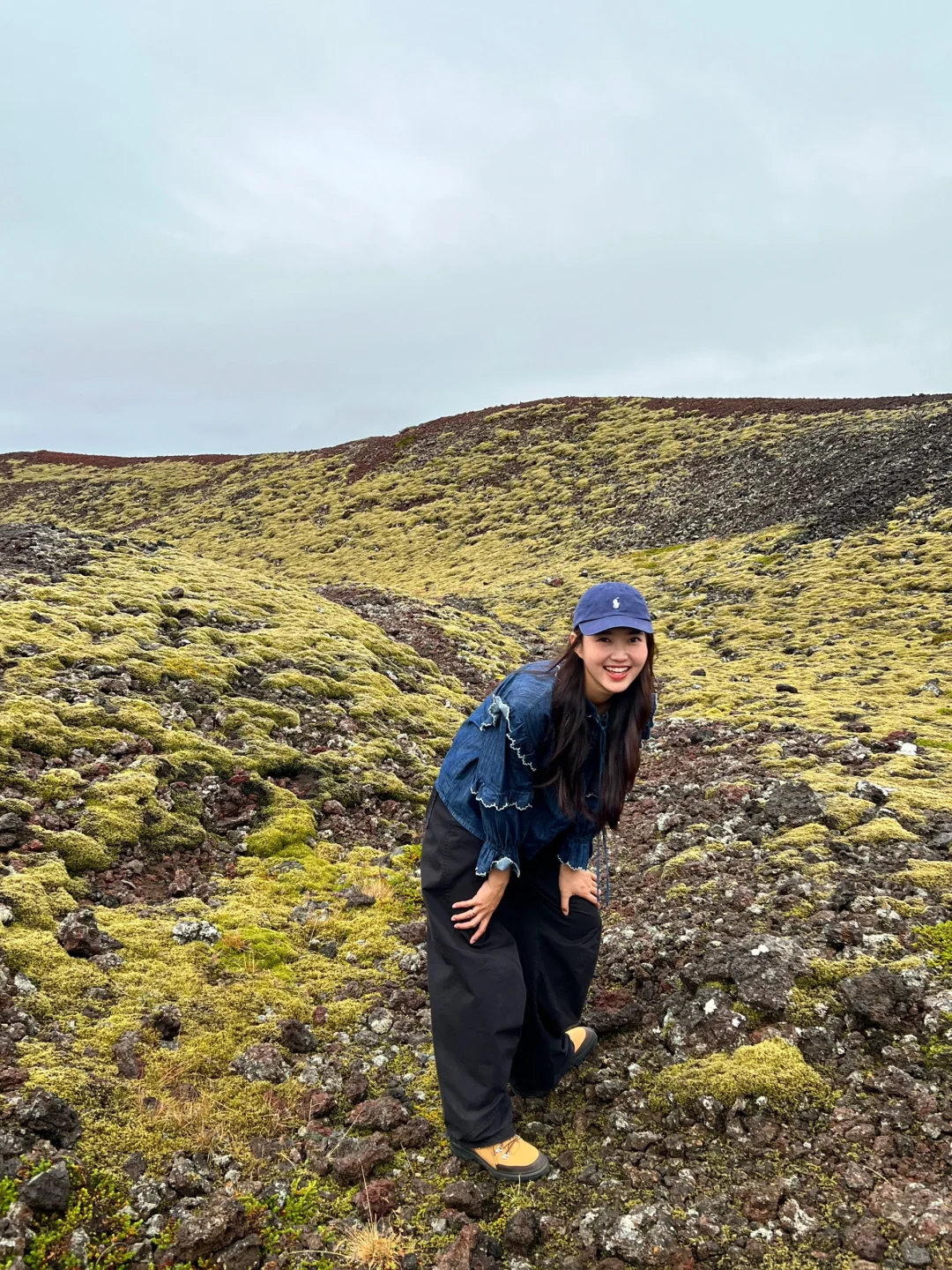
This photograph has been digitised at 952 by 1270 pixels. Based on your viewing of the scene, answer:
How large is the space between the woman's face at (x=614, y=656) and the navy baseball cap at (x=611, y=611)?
0.07m

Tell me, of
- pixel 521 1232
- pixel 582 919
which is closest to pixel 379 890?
pixel 582 919

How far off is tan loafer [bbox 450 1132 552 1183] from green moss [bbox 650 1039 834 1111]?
3.28 feet

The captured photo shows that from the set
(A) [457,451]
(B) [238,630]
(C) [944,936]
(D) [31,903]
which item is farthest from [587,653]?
Answer: (A) [457,451]

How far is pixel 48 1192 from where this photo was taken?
13.8ft

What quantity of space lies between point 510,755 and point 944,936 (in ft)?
14.0

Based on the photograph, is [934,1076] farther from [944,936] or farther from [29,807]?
[29,807]

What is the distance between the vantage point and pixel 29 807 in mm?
8219

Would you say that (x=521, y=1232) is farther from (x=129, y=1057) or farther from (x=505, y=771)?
(x=129, y=1057)

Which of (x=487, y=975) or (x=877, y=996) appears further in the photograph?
(x=877, y=996)

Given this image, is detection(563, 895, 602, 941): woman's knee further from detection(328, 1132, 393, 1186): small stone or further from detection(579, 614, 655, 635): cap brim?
detection(579, 614, 655, 635): cap brim

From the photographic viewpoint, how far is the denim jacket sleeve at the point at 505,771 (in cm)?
473

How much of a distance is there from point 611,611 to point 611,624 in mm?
116

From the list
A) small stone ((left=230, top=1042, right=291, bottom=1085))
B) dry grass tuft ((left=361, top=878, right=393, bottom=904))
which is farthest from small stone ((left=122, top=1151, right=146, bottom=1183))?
dry grass tuft ((left=361, top=878, right=393, bottom=904))

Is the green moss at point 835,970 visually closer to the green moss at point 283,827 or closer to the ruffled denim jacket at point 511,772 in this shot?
the ruffled denim jacket at point 511,772
